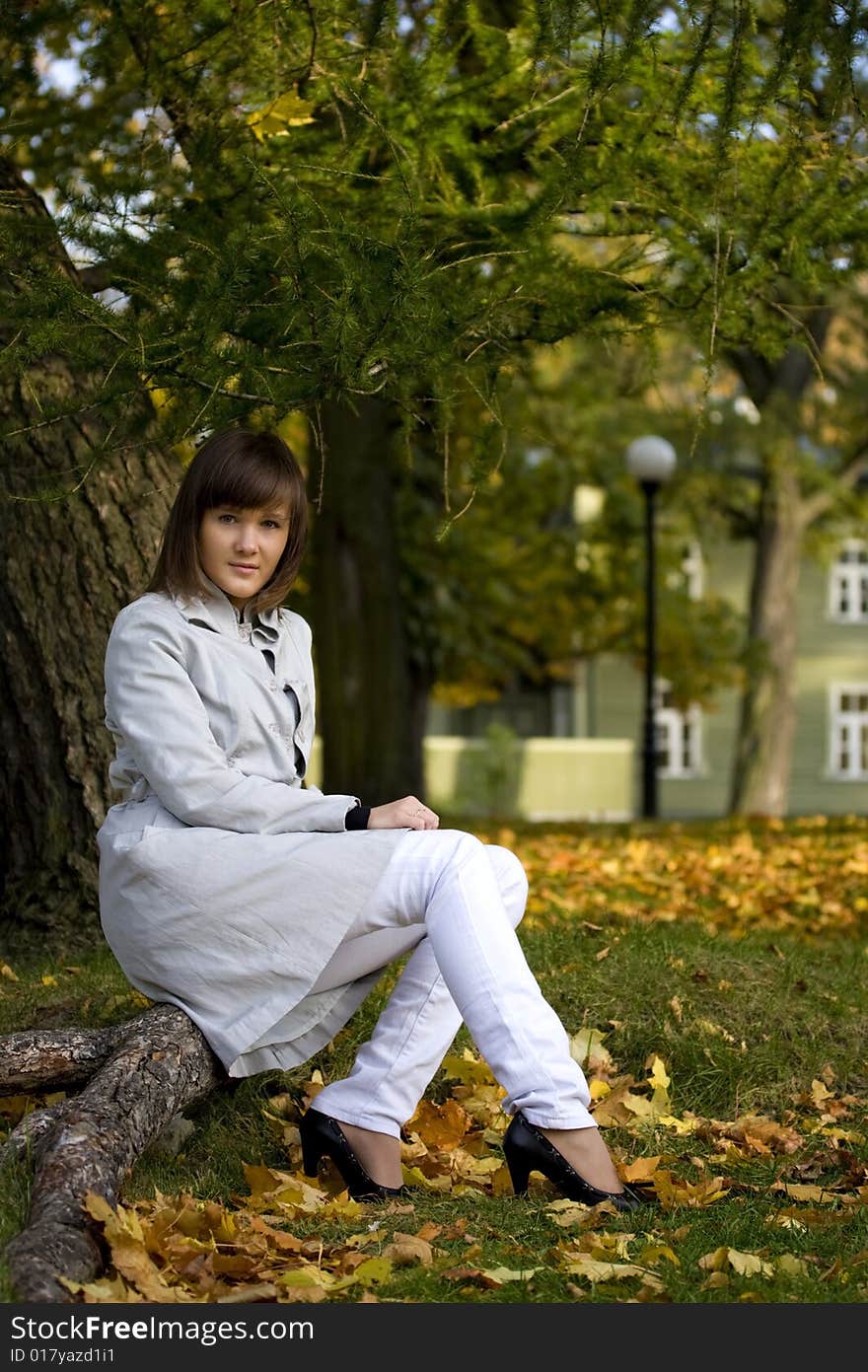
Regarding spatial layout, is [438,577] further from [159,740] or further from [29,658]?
[159,740]

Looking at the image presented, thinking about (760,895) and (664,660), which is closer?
(760,895)

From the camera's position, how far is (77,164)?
5258 millimetres

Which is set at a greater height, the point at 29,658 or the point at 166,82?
the point at 166,82

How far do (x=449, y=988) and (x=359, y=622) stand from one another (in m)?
8.14

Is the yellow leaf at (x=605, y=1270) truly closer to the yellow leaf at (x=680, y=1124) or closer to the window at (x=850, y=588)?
the yellow leaf at (x=680, y=1124)

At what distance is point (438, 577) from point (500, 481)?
1.69 m

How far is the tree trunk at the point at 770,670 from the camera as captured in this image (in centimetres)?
1984

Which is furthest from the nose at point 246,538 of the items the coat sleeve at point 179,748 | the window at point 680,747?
the window at point 680,747

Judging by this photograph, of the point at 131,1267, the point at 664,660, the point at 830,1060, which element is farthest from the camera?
the point at 664,660

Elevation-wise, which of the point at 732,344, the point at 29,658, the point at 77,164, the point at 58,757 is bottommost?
the point at 58,757

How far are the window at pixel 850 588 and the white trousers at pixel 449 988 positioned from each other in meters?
30.2

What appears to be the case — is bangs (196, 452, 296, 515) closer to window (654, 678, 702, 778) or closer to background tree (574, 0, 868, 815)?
background tree (574, 0, 868, 815)

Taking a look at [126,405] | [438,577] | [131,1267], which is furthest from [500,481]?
[131,1267]

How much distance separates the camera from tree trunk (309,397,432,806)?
37.1 ft
